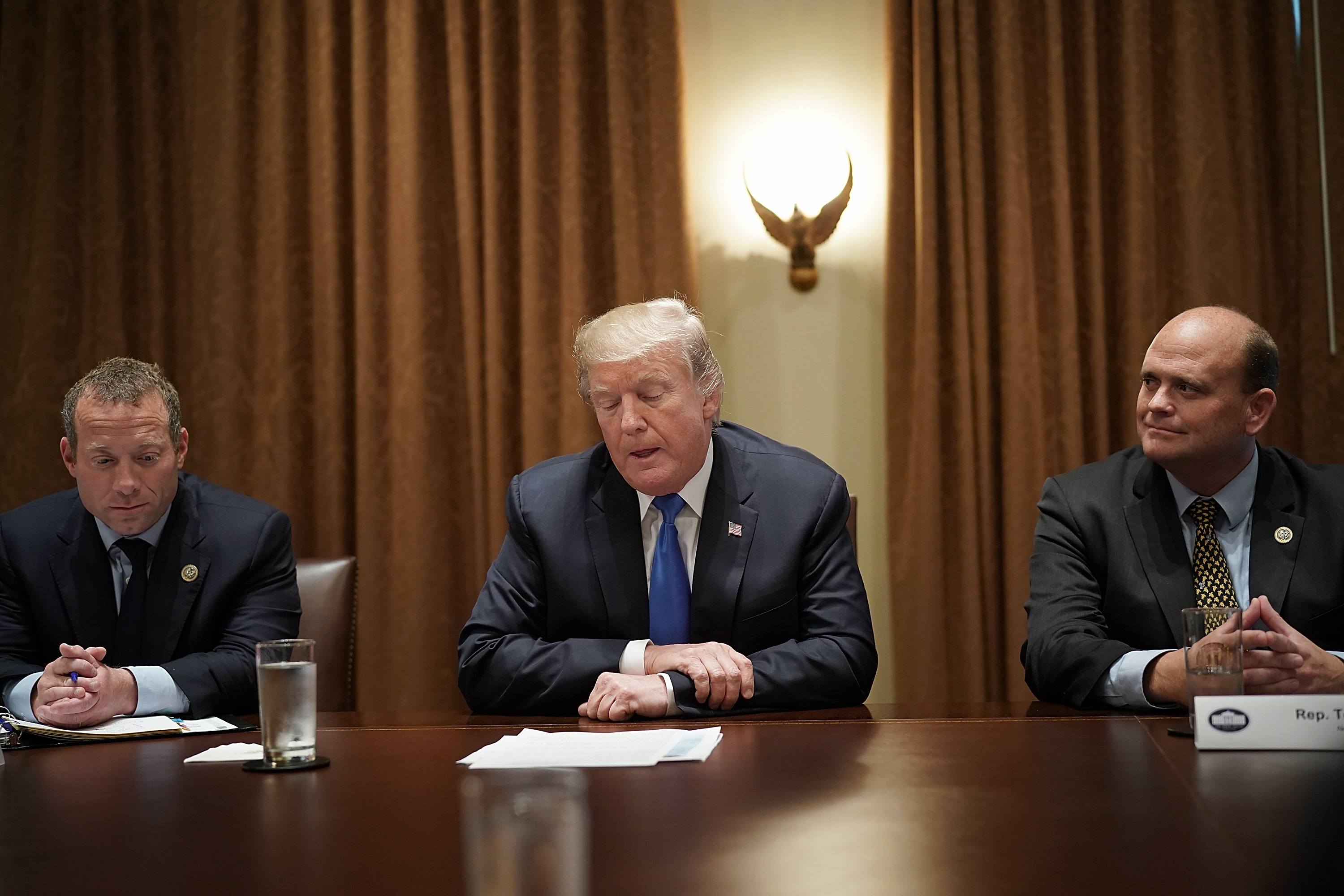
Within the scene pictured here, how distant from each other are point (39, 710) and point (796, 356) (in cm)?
240

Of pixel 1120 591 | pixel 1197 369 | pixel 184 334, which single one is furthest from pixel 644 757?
pixel 184 334

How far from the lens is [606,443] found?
2.55 m

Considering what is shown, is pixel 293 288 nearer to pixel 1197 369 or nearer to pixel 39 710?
pixel 39 710

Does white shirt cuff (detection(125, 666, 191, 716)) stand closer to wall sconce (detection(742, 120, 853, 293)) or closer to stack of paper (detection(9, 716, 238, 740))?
stack of paper (detection(9, 716, 238, 740))

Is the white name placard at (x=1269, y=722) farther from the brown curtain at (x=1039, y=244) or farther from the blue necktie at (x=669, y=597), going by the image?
the brown curtain at (x=1039, y=244)

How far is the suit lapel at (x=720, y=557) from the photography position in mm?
2398

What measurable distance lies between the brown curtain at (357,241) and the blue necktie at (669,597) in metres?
1.25

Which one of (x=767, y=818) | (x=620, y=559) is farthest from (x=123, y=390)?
(x=767, y=818)

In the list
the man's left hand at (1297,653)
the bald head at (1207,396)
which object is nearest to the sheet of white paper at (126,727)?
the man's left hand at (1297,653)

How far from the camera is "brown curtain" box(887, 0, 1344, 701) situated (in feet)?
11.3

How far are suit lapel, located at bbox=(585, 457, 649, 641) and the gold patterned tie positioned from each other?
3.69 feet

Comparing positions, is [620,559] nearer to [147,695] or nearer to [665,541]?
[665,541]

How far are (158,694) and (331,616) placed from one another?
0.61 m

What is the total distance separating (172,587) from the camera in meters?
2.55
